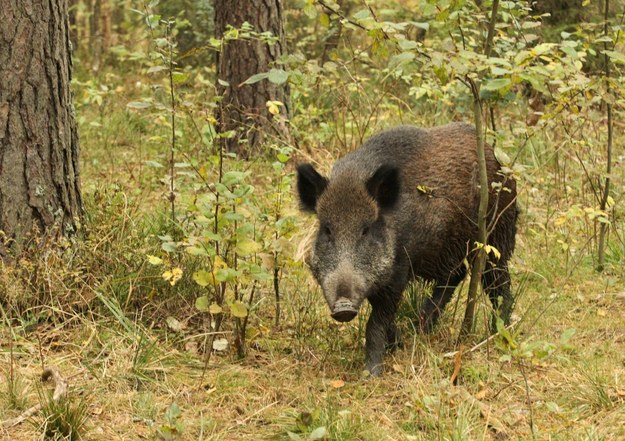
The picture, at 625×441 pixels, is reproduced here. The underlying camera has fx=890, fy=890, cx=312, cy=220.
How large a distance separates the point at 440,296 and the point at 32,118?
278 cm

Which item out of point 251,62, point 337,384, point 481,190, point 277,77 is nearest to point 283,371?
point 337,384

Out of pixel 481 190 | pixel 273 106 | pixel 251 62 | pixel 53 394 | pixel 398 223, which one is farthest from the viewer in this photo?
pixel 251 62

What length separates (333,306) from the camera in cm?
456

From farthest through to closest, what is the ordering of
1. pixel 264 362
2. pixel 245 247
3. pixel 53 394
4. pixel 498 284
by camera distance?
pixel 498 284
pixel 264 362
pixel 245 247
pixel 53 394

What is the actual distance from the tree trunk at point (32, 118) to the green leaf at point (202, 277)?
3.55 feet

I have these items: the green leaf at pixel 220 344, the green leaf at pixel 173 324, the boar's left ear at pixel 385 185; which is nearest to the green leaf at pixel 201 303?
the green leaf at pixel 220 344

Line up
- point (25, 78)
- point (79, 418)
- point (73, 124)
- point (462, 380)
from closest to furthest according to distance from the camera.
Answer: point (79, 418) → point (462, 380) → point (25, 78) → point (73, 124)

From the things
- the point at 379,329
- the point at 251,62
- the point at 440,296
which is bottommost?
the point at 440,296

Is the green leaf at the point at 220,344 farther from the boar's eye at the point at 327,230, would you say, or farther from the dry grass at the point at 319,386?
the boar's eye at the point at 327,230

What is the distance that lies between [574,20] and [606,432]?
7512mm

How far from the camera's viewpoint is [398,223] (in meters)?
5.18

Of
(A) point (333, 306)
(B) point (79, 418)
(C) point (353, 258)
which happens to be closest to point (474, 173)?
(C) point (353, 258)

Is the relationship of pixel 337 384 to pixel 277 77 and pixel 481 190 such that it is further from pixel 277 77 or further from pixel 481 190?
pixel 277 77

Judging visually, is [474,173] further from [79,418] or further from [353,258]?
[79,418]
